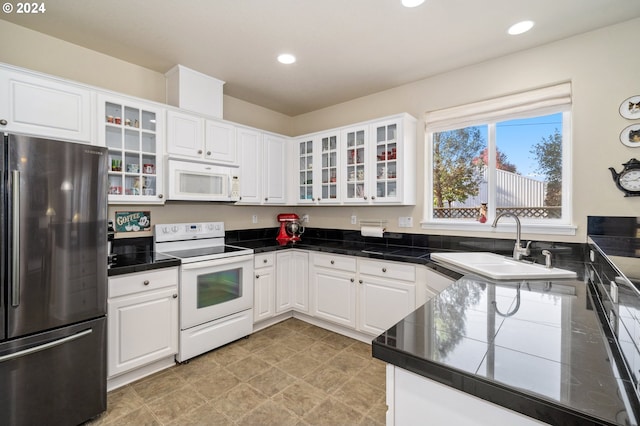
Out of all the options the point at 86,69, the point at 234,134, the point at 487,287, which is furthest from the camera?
the point at 234,134

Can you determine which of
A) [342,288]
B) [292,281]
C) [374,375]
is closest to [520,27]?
[342,288]

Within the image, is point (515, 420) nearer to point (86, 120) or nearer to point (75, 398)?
point (75, 398)

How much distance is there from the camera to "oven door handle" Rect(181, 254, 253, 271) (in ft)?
7.91

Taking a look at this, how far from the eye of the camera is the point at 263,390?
210 cm

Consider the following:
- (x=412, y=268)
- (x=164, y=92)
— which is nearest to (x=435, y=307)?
(x=412, y=268)

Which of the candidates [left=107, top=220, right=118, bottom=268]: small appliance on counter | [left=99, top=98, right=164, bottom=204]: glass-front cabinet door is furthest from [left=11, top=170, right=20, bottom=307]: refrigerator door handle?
[left=99, top=98, right=164, bottom=204]: glass-front cabinet door

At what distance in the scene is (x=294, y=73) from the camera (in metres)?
2.86

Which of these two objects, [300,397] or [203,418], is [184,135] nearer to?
[203,418]

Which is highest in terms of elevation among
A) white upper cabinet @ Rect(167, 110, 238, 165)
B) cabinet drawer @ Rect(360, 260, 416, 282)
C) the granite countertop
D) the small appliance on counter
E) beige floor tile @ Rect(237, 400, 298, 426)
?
white upper cabinet @ Rect(167, 110, 238, 165)

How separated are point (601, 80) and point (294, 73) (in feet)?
8.06

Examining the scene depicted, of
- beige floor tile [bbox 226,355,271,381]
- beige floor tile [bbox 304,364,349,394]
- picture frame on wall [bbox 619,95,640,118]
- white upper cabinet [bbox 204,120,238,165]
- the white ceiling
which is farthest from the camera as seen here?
white upper cabinet [bbox 204,120,238,165]

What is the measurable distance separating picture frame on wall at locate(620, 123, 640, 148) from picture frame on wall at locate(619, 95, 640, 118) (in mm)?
68

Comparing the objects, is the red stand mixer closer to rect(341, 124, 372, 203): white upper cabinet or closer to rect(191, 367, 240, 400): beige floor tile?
rect(341, 124, 372, 203): white upper cabinet

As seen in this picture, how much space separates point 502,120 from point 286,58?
6.59 feet
